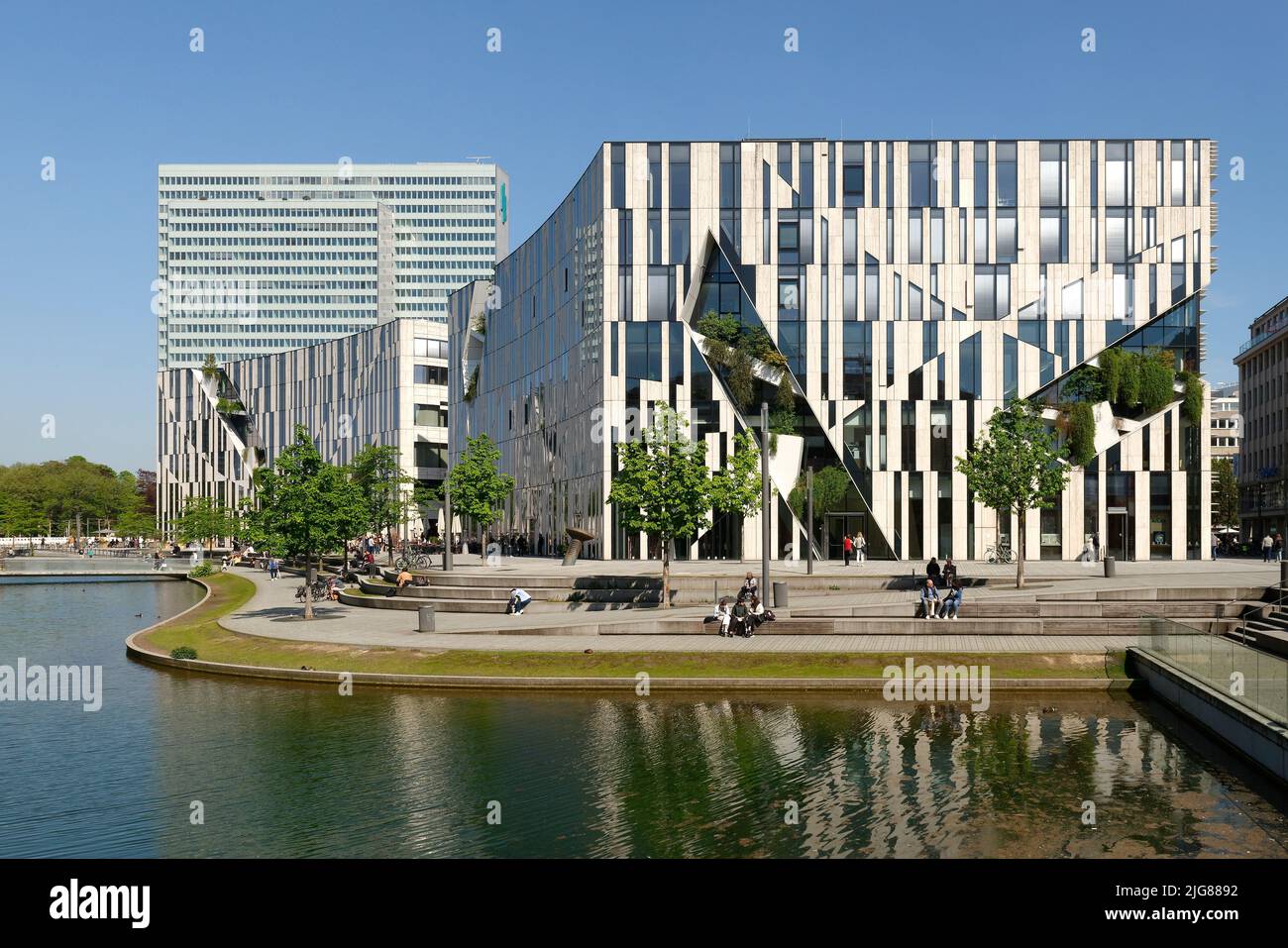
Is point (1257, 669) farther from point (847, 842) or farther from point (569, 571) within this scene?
point (569, 571)

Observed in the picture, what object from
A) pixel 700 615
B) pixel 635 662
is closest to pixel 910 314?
pixel 700 615

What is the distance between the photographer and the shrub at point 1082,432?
59625 millimetres

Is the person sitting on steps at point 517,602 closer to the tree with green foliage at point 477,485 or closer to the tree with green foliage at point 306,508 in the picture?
the tree with green foliage at point 306,508

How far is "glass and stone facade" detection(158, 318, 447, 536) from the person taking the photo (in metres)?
112

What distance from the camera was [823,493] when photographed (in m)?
60.4

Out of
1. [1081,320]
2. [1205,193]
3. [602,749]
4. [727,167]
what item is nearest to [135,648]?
[602,749]

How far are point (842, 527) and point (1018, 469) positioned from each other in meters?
19.0

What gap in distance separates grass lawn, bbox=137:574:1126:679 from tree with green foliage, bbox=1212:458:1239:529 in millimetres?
93988

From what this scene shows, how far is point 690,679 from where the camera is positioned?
2877 cm

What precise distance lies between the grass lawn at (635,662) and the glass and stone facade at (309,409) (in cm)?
6758

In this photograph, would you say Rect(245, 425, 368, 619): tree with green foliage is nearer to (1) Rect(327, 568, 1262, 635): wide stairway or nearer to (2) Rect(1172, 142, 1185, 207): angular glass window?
(1) Rect(327, 568, 1262, 635): wide stairway

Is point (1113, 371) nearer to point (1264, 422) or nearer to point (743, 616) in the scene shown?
point (743, 616)
